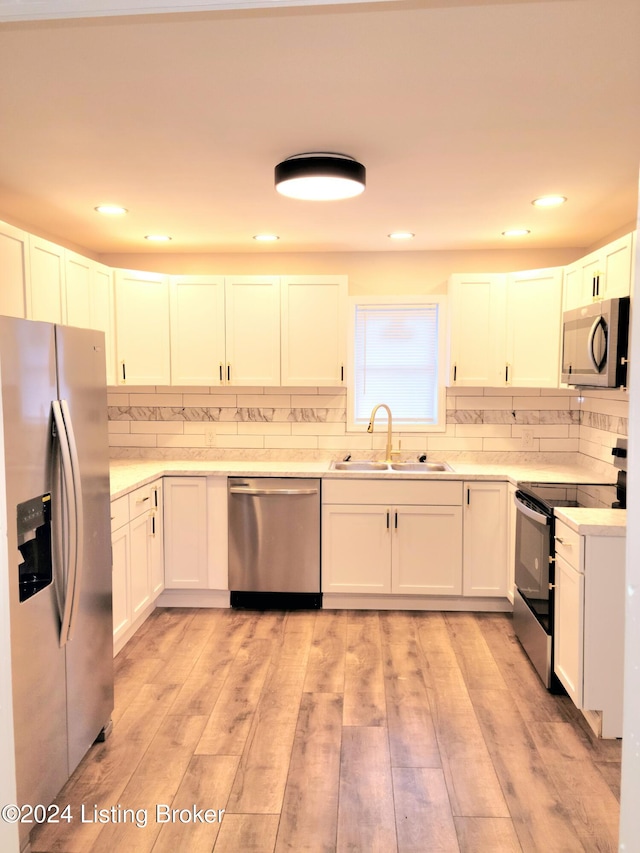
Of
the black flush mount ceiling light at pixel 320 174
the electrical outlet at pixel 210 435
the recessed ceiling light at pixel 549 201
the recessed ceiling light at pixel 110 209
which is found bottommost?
the electrical outlet at pixel 210 435

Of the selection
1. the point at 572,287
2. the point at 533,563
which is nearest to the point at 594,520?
the point at 533,563

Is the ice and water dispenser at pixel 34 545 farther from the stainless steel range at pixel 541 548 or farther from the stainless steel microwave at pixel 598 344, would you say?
the stainless steel microwave at pixel 598 344

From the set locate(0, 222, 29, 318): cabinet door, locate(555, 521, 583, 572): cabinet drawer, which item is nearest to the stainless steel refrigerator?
locate(0, 222, 29, 318): cabinet door

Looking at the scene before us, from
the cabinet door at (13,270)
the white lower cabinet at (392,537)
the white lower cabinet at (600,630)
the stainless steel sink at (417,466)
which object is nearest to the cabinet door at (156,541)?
the white lower cabinet at (392,537)

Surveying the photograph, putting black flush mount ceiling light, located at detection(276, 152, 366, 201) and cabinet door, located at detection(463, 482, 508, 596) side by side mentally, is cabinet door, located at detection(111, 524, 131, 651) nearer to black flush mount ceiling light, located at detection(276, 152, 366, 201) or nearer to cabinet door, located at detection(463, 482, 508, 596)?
black flush mount ceiling light, located at detection(276, 152, 366, 201)

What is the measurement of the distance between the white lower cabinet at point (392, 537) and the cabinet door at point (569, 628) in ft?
3.56

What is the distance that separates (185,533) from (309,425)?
1188 millimetres

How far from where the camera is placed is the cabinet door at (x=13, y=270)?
8.55ft

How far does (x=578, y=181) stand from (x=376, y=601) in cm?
274

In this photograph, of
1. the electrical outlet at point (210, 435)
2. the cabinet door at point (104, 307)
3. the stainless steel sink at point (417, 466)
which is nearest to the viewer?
the cabinet door at point (104, 307)

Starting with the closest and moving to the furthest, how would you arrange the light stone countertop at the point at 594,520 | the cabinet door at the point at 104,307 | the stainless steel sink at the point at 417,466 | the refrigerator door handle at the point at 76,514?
the refrigerator door handle at the point at 76,514 < the light stone countertop at the point at 594,520 < the cabinet door at the point at 104,307 < the stainless steel sink at the point at 417,466

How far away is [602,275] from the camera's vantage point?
10.4 feet

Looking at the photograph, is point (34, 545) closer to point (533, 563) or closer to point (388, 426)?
point (533, 563)

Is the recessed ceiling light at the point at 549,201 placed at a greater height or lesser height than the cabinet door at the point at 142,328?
greater
